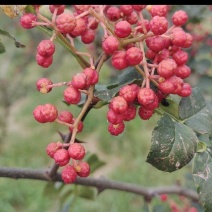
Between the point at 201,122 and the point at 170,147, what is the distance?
0.14 m

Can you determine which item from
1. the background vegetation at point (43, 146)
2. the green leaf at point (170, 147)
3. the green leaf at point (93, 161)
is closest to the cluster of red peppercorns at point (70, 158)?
the green leaf at point (170, 147)

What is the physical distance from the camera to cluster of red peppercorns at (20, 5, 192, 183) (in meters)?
0.82

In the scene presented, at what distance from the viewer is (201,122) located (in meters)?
0.91

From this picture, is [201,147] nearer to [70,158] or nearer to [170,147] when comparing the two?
[170,147]

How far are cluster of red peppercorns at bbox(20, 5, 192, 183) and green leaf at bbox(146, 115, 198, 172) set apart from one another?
5cm

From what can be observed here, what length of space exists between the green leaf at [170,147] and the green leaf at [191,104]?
0.08 m

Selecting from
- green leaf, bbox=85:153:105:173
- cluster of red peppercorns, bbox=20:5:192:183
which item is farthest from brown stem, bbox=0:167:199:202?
cluster of red peppercorns, bbox=20:5:192:183

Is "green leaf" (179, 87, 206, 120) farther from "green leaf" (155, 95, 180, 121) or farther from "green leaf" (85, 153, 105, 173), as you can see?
"green leaf" (85, 153, 105, 173)

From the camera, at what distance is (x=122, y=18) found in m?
0.92

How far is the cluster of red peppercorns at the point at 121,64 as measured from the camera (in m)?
0.82

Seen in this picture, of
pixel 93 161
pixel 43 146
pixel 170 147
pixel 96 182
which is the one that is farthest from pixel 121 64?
pixel 43 146
